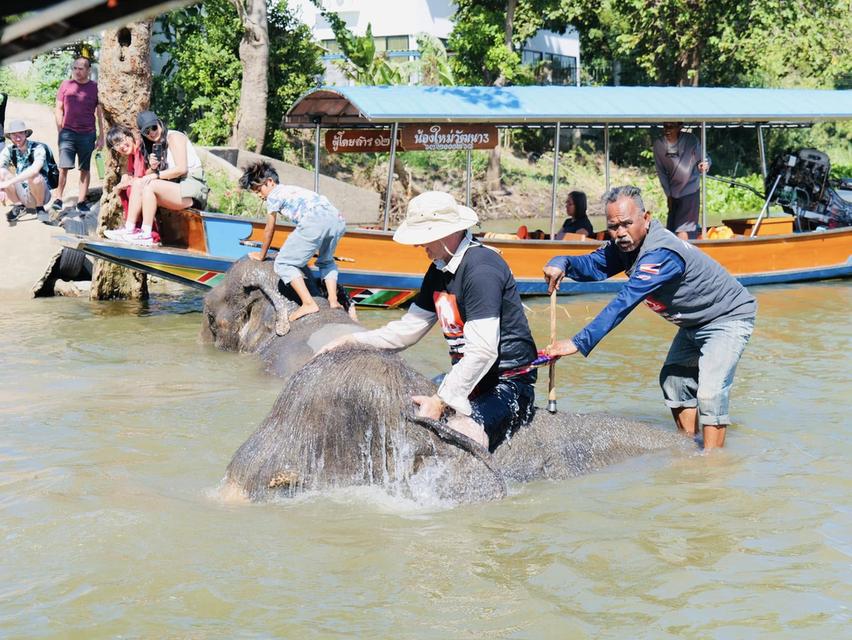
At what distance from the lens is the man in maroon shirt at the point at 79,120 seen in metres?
13.8

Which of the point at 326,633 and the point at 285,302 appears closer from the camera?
the point at 326,633

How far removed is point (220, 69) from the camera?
23.8m

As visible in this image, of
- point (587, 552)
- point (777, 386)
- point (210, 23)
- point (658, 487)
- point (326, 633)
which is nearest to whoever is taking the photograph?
point (326, 633)

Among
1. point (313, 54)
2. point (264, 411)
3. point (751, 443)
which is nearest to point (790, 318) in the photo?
point (751, 443)

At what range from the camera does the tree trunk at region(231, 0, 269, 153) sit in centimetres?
2130

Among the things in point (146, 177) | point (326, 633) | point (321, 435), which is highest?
point (146, 177)

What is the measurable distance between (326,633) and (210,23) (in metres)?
21.4

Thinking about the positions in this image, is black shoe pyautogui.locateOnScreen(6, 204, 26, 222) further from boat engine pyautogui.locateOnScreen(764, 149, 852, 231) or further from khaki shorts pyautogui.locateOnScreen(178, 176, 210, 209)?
boat engine pyautogui.locateOnScreen(764, 149, 852, 231)

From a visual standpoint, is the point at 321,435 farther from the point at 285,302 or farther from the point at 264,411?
the point at 285,302

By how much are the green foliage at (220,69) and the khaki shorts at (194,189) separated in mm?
11849

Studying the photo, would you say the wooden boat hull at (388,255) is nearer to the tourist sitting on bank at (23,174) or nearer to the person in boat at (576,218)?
the person in boat at (576,218)

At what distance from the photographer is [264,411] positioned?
307 inches

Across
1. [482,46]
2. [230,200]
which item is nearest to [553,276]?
[230,200]

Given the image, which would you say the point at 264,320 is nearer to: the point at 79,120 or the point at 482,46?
the point at 79,120
